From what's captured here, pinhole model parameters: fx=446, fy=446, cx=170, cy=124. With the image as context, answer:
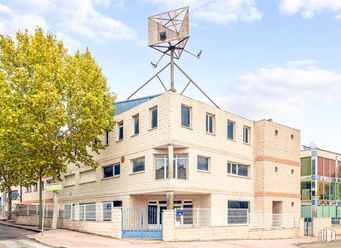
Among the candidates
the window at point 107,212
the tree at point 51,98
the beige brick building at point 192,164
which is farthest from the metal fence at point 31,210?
the window at point 107,212

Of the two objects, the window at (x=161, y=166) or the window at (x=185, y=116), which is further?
the window at (x=185, y=116)

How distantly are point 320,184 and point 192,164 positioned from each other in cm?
1697

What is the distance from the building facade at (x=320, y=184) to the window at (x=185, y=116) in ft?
53.5

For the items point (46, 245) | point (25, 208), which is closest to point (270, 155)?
point (46, 245)

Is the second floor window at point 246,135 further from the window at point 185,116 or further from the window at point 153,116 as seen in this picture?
the window at point 153,116

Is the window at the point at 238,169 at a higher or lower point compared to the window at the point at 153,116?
lower

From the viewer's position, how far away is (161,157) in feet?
94.8

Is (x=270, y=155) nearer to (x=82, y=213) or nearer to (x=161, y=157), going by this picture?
(x=161, y=157)

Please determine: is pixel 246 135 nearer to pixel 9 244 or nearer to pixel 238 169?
pixel 238 169

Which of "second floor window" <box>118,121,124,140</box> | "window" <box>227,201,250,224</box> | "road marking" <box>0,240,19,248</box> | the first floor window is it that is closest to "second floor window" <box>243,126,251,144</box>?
"window" <box>227,201,250,224</box>

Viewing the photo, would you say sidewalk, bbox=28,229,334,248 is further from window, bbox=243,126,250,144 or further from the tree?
window, bbox=243,126,250,144

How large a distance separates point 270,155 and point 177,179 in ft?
33.5

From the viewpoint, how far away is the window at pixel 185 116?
2885 centimetres

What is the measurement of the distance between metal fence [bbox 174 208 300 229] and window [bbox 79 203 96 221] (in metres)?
5.86
